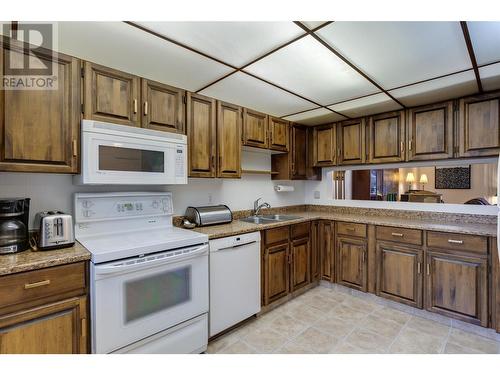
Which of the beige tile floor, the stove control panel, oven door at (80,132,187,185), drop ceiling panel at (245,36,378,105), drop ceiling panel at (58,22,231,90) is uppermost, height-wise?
drop ceiling panel at (245,36,378,105)

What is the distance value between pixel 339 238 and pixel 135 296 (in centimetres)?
230

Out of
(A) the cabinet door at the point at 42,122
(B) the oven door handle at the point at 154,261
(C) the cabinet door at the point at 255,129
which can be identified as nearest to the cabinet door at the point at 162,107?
(A) the cabinet door at the point at 42,122

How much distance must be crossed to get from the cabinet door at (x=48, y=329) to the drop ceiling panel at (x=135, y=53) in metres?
1.54

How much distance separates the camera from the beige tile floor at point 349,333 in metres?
2.04

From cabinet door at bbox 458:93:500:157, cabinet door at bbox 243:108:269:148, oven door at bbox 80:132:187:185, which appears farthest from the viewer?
cabinet door at bbox 243:108:269:148

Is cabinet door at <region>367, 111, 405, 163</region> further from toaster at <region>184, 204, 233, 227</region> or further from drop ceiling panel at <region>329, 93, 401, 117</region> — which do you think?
toaster at <region>184, 204, 233, 227</region>

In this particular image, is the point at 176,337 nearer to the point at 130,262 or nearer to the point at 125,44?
the point at 130,262

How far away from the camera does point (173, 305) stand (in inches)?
71.2

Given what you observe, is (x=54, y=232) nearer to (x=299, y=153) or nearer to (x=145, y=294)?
(x=145, y=294)

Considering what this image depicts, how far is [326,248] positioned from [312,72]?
2066 mm

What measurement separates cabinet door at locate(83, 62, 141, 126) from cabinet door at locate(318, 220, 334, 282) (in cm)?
237

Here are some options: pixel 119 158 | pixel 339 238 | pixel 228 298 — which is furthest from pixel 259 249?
pixel 119 158
